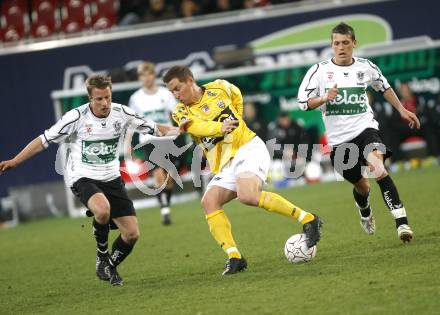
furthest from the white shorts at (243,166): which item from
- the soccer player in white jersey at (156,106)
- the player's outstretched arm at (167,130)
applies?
the soccer player in white jersey at (156,106)

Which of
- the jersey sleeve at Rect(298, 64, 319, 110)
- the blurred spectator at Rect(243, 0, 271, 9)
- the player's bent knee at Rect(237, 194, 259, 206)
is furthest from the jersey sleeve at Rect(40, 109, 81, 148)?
the blurred spectator at Rect(243, 0, 271, 9)

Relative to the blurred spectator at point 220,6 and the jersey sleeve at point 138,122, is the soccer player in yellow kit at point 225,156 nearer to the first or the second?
the jersey sleeve at point 138,122

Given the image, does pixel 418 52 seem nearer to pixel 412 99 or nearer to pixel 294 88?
pixel 412 99

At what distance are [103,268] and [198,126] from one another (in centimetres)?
187

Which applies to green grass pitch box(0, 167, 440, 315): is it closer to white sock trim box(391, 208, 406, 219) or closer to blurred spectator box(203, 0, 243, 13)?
white sock trim box(391, 208, 406, 219)

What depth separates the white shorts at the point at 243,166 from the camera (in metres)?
8.98

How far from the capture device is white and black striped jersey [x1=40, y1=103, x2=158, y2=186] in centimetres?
919

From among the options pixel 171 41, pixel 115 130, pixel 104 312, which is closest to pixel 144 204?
pixel 171 41

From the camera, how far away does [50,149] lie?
1981cm

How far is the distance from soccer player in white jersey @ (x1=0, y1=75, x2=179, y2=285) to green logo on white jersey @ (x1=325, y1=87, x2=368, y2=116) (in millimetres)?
2002

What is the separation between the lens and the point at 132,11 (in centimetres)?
2172

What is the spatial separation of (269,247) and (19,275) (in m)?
3.15

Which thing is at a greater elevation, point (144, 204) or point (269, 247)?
point (269, 247)

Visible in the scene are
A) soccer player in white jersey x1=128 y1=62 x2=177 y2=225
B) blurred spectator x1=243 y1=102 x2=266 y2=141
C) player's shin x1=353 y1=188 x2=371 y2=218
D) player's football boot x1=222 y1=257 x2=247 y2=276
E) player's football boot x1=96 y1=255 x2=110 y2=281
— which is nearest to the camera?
player's football boot x1=222 y1=257 x2=247 y2=276
